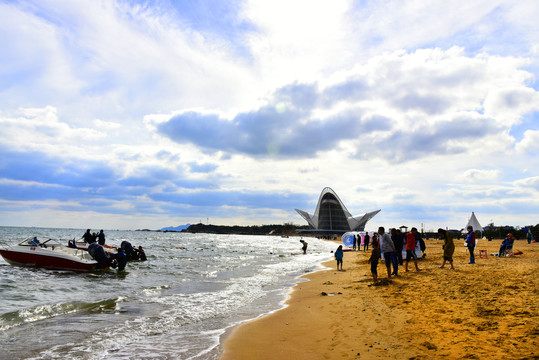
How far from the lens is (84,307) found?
32.8 ft

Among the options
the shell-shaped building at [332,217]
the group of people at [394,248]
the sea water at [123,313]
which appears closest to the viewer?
the sea water at [123,313]

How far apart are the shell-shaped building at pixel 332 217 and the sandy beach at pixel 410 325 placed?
123397 mm

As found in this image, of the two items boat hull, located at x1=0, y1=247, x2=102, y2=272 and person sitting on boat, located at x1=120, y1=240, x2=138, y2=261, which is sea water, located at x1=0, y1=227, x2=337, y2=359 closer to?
boat hull, located at x1=0, y1=247, x2=102, y2=272

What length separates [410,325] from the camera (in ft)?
20.3

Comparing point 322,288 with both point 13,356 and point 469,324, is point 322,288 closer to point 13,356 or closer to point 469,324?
point 469,324

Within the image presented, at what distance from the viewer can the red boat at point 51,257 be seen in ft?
59.5

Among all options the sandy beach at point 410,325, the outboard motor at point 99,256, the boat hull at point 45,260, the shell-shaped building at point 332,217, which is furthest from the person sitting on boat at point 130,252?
the shell-shaped building at point 332,217

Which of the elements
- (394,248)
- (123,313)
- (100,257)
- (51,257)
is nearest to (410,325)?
(394,248)

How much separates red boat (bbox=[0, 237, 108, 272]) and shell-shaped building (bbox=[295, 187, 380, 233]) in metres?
118

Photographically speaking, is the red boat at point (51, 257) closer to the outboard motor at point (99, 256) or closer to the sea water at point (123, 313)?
the outboard motor at point (99, 256)

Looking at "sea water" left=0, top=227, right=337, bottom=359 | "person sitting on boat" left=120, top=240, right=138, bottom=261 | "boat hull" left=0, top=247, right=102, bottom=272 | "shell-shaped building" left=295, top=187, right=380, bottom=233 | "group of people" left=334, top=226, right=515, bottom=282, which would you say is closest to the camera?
"sea water" left=0, top=227, right=337, bottom=359

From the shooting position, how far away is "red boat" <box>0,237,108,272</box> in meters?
18.1

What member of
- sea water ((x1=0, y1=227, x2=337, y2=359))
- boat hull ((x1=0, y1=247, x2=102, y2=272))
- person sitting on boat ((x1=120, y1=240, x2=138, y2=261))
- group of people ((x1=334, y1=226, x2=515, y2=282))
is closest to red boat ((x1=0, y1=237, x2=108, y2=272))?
boat hull ((x1=0, y1=247, x2=102, y2=272))

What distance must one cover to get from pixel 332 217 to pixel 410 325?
130476mm
